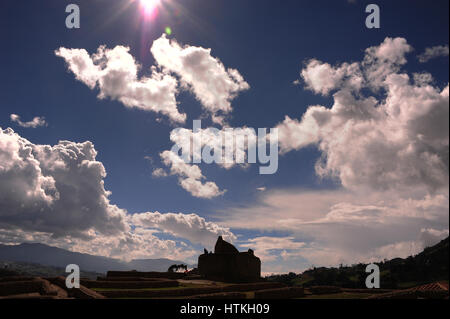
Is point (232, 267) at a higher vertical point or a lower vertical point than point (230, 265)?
lower

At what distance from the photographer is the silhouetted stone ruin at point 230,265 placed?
4575cm

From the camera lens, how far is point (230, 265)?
152 feet

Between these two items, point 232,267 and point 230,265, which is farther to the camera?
point 230,265

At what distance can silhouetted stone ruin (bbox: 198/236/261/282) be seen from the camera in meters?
45.8

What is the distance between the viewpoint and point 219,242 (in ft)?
171

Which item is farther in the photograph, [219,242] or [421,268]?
[421,268]
